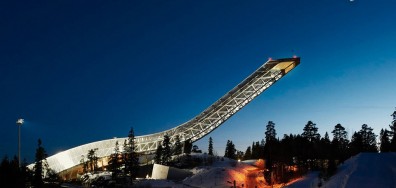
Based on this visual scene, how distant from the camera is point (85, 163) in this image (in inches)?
3784

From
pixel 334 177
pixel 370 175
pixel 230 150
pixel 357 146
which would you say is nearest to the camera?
pixel 370 175

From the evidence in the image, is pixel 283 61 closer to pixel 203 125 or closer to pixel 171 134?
pixel 203 125

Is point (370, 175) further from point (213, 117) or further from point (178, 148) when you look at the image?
point (178, 148)

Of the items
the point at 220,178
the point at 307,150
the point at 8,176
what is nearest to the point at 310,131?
the point at 307,150

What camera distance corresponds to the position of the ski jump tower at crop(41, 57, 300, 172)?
83.9 meters

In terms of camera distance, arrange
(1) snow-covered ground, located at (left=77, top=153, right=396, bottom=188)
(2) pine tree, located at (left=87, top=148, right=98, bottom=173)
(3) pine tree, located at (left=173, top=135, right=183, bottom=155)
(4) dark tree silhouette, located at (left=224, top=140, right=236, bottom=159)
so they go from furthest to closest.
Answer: (4) dark tree silhouette, located at (left=224, top=140, right=236, bottom=159)
(2) pine tree, located at (left=87, top=148, right=98, bottom=173)
(3) pine tree, located at (left=173, top=135, right=183, bottom=155)
(1) snow-covered ground, located at (left=77, top=153, right=396, bottom=188)

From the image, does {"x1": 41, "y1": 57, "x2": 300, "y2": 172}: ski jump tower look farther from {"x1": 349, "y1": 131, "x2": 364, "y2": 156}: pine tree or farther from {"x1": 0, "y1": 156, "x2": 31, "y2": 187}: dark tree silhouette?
{"x1": 0, "y1": 156, "x2": 31, "y2": 187}: dark tree silhouette

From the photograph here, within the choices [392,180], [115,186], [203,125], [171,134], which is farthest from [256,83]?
[392,180]

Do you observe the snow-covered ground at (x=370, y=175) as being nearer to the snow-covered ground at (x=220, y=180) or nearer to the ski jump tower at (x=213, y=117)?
the snow-covered ground at (x=220, y=180)

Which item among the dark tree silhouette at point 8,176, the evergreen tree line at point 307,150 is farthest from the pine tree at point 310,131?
the dark tree silhouette at point 8,176

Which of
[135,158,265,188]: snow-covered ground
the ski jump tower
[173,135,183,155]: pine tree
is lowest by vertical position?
[135,158,265,188]: snow-covered ground

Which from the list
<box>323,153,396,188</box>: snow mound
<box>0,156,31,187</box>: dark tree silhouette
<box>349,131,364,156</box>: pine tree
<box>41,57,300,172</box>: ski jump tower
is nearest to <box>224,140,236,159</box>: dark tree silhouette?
<box>41,57,300,172</box>: ski jump tower

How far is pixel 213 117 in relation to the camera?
300 feet

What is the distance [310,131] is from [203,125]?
77.6ft
